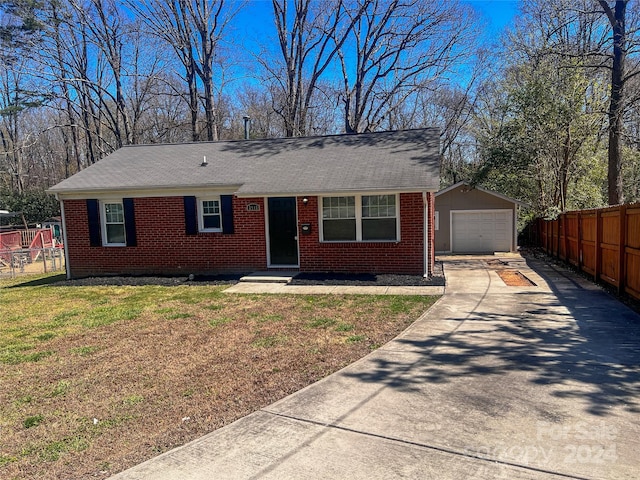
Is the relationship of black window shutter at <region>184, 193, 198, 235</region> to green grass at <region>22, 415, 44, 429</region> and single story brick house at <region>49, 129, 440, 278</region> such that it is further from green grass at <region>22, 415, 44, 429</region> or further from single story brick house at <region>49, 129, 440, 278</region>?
green grass at <region>22, 415, 44, 429</region>

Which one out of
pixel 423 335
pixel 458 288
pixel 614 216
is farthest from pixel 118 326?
pixel 614 216

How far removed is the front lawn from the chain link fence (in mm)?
7871

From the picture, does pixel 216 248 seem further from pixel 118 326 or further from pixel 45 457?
pixel 45 457

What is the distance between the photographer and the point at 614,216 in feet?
28.8

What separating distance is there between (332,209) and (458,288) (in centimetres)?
377

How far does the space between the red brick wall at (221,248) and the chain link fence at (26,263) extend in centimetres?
462

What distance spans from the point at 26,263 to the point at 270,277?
14.3m

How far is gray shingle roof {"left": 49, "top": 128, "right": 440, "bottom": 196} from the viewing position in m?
11.1

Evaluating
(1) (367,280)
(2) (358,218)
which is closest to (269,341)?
(1) (367,280)

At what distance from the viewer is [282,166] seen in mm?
12961

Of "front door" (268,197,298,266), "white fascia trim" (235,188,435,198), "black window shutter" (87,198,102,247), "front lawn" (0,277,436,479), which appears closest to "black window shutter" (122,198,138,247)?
"black window shutter" (87,198,102,247)

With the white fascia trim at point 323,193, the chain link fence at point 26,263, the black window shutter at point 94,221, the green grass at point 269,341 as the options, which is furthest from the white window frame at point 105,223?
the green grass at point 269,341

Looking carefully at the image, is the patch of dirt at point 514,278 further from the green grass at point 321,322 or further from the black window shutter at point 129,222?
the black window shutter at point 129,222

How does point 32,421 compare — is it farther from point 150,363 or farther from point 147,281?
point 147,281
